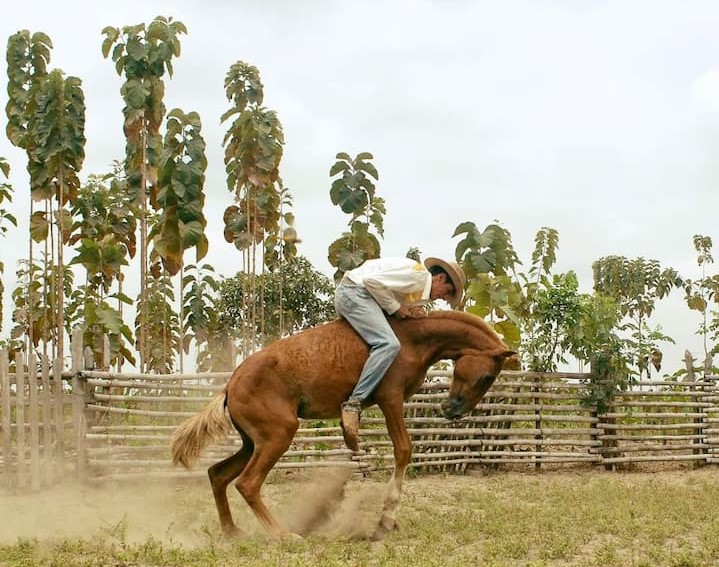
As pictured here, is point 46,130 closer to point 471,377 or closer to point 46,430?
point 46,430

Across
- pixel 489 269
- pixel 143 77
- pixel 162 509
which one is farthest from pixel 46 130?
pixel 162 509

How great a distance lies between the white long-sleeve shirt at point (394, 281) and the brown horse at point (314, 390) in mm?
225

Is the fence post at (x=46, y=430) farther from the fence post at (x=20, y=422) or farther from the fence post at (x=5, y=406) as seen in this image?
the fence post at (x=5, y=406)

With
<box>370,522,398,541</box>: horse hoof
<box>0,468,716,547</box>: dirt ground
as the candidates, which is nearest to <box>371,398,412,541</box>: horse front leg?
<box>370,522,398,541</box>: horse hoof

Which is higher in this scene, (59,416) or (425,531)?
(59,416)

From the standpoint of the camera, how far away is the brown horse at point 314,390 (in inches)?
269

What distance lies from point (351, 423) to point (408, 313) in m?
0.99

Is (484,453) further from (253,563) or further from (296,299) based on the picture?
(296,299)

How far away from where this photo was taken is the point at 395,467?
690 centimetres

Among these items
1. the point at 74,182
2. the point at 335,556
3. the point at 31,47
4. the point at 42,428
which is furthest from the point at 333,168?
the point at 335,556

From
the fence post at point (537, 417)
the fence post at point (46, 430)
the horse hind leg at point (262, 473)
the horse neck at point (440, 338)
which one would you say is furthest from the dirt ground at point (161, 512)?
the fence post at point (537, 417)

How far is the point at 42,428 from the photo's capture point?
35.6ft

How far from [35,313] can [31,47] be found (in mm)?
7481

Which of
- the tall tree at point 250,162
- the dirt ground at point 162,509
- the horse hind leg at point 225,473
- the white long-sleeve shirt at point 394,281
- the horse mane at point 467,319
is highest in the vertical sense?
the tall tree at point 250,162
